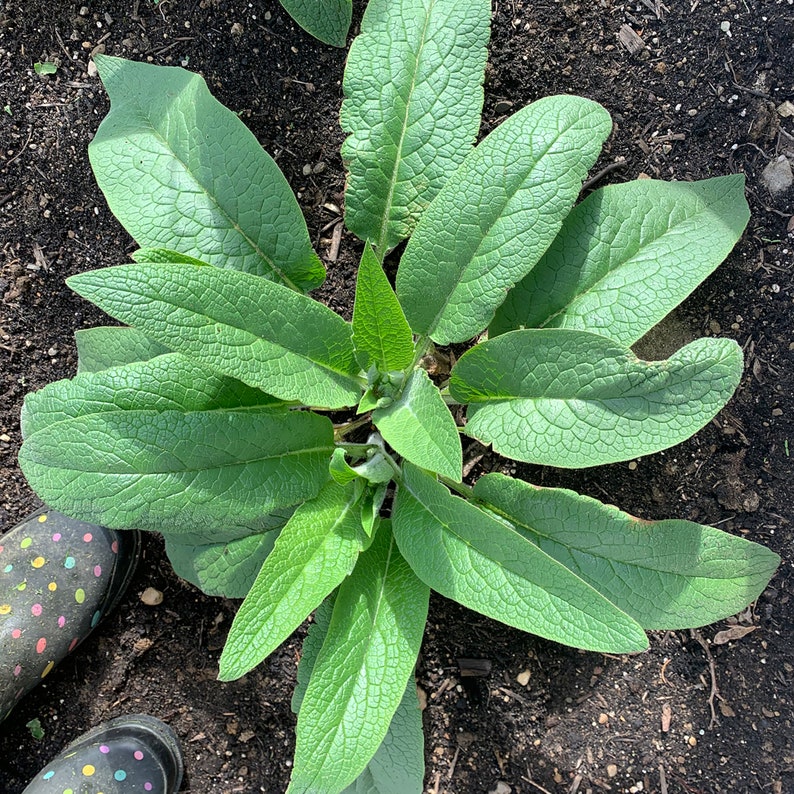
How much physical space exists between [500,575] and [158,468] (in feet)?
2.22

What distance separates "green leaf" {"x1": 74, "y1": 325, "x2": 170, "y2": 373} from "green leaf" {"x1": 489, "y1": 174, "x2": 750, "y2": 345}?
2.88 ft

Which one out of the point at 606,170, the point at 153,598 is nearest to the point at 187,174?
the point at 606,170

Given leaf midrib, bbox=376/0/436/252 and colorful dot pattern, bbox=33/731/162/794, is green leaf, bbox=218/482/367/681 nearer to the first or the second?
leaf midrib, bbox=376/0/436/252

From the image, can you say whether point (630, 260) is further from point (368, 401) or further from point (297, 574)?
point (297, 574)

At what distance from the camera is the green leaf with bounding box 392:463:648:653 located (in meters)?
1.12

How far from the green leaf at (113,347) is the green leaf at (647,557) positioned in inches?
35.3

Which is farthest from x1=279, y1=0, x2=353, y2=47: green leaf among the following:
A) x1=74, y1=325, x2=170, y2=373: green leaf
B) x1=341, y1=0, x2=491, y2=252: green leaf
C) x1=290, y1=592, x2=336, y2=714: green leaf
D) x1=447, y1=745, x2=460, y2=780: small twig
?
x1=447, y1=745, x2=460, y2=780: small twig

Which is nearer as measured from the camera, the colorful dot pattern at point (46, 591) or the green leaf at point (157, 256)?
the green leaf at point (157, 256)

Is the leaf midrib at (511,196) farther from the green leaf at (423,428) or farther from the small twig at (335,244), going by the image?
the small twig at (335,244)

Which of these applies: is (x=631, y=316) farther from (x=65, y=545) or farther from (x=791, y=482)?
(x=65, y=545)

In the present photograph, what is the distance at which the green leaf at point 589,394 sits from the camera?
1.16m

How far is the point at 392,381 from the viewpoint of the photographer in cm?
146

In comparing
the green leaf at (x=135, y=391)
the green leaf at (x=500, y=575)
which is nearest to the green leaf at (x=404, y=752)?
the green leaf at (x=500, y=575)

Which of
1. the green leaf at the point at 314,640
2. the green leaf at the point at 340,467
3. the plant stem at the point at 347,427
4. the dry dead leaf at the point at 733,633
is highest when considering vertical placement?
the green leaf at the point at 340,467
